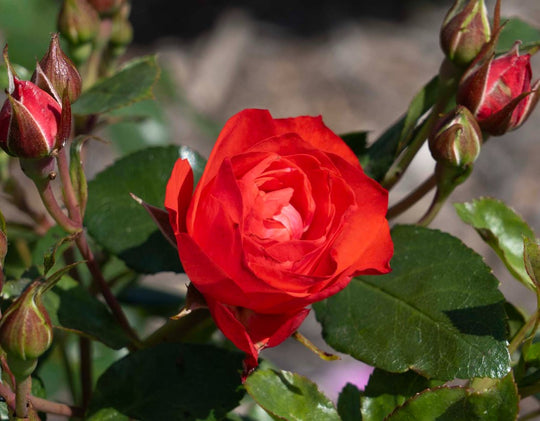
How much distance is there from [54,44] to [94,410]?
34 centimetres

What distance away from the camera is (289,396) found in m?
0.65

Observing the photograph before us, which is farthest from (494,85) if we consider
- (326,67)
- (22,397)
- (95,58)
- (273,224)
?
(326,67)

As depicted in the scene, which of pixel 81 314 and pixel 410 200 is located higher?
pixel 410 200

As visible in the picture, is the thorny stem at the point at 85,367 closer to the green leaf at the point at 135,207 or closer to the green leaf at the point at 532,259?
the green leaf at the point at 135,207

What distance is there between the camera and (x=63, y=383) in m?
1.30

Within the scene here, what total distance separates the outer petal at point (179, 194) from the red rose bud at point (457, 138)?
0.23 metres

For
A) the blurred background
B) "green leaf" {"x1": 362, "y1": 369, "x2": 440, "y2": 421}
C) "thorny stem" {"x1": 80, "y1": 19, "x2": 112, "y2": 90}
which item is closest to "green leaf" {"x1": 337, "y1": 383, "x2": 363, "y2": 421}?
"green leaf" {"x1": 362, "y1": 369, "x2": 440, "y2": 421}

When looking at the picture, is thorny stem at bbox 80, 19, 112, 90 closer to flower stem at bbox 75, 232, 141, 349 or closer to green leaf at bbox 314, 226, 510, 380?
flower stem at bbox 75, 232, 141, 349

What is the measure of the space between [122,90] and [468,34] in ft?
1.27

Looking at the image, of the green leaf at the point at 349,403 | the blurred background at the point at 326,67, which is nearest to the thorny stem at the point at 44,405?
the green leaf at the point at 349,403

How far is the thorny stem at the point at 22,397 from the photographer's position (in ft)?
1.84

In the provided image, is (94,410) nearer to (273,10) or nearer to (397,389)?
(397,389)

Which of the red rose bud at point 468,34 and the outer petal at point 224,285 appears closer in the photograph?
the outer petal at point 224,285

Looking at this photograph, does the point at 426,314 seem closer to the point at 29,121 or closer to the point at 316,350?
the point at 316,350
